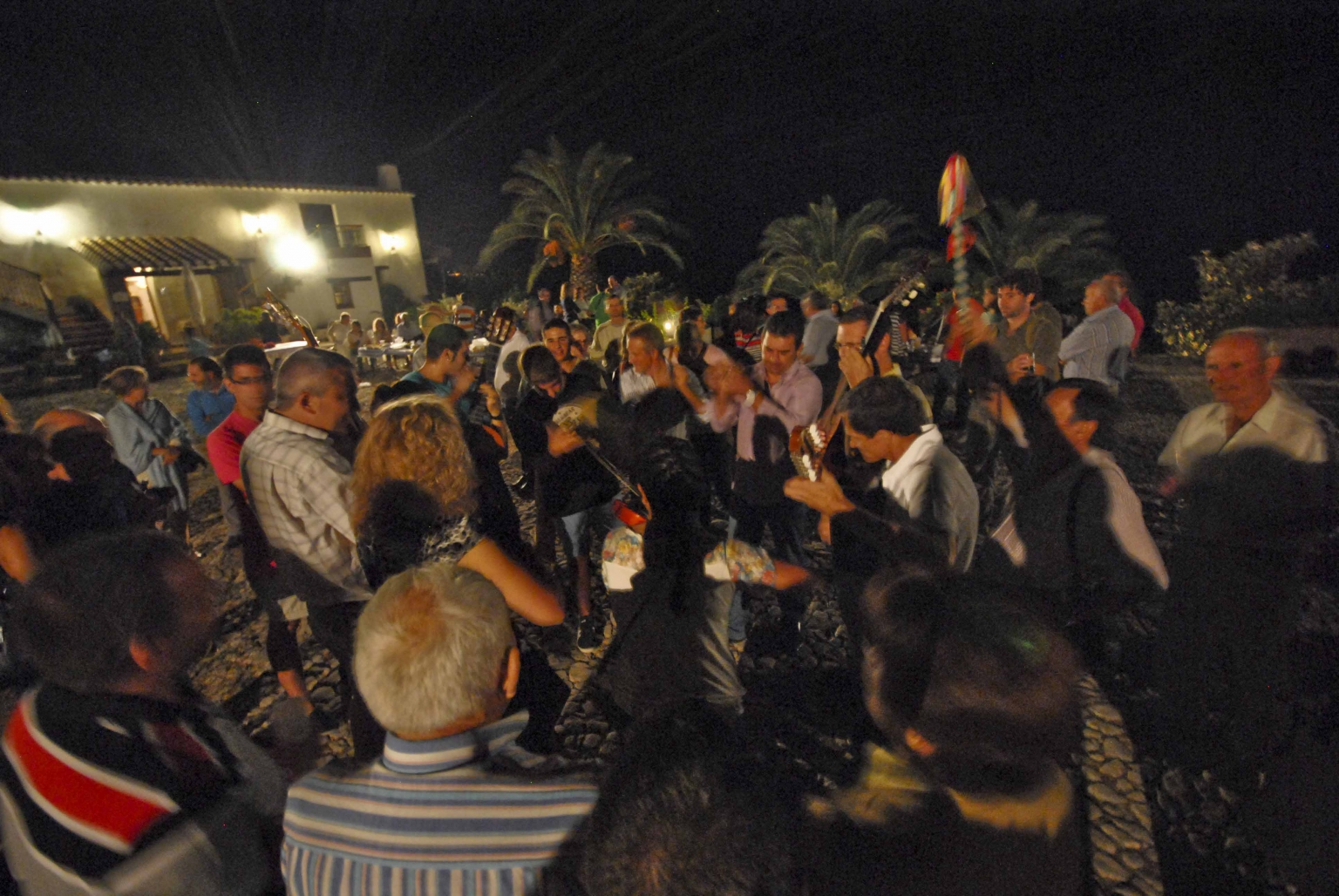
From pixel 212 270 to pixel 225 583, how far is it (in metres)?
23.9

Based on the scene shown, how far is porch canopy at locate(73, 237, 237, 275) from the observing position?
19.7 m

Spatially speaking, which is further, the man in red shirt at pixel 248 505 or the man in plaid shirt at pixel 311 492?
the man in red shirt at pixel 248 505

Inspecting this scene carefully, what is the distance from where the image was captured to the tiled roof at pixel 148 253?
19734 mm

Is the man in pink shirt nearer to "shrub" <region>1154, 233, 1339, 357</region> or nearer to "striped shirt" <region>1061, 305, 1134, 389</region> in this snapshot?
"striped shirt" <region>1061, 305, 1134, 389</region>

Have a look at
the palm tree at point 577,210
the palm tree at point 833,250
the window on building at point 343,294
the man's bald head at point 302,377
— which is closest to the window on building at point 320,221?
the window on building at point 343,294

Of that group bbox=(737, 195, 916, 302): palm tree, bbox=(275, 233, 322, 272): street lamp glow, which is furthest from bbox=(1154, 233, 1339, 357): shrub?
bbox=(275, 233, 322, 272): street lamp glow

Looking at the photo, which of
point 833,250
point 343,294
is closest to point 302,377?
point 833,250

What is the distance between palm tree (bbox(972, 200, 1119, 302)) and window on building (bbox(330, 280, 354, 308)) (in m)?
24.2

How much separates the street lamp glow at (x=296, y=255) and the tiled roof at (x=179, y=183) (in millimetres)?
1981

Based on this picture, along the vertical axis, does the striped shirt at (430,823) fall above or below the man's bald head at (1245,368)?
below

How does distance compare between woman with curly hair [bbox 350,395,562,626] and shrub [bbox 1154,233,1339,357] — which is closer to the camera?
woman with curly hair [bbox 350,395,562,626]

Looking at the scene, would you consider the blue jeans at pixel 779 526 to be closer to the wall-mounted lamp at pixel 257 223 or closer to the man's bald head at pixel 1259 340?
the man's bald head at pixel 1259 340

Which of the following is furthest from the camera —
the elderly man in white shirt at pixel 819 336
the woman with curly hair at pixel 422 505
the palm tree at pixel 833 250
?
the palm tree at pixel 833 250

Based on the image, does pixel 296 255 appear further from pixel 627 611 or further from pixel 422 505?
pixel 627 611
